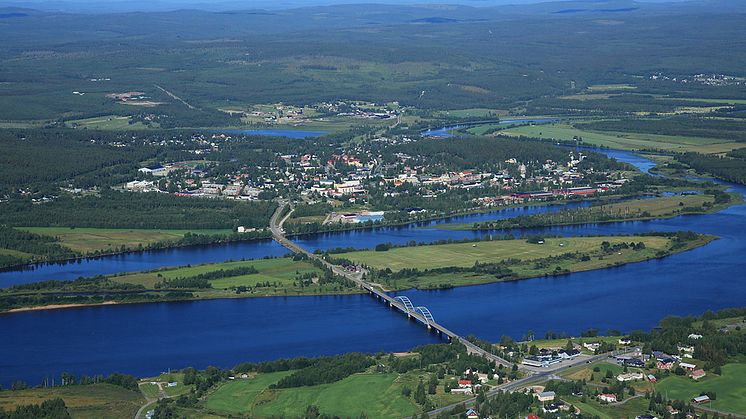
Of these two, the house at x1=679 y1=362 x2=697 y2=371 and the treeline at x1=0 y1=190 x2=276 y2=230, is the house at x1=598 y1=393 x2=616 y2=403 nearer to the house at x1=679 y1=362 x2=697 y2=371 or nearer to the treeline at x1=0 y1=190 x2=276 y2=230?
the house at x1=679 y1=362 x2=697 y2=371

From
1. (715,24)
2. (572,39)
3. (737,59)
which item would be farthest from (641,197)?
(715,24)

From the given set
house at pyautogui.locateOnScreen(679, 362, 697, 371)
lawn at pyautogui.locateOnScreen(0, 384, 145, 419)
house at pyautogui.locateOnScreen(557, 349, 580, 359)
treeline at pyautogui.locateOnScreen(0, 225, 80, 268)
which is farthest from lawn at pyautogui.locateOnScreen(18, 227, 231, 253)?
house at pyautogui.locateOnScreen(679, 362, 697, 371)

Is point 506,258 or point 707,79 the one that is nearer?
point 506,258

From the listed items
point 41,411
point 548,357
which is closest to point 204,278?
point 548,357

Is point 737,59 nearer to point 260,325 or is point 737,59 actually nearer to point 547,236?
point 547,236

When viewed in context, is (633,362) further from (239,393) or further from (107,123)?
(107,123)

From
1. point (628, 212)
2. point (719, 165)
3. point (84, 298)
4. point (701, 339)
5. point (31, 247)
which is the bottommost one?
point (719, 165)
